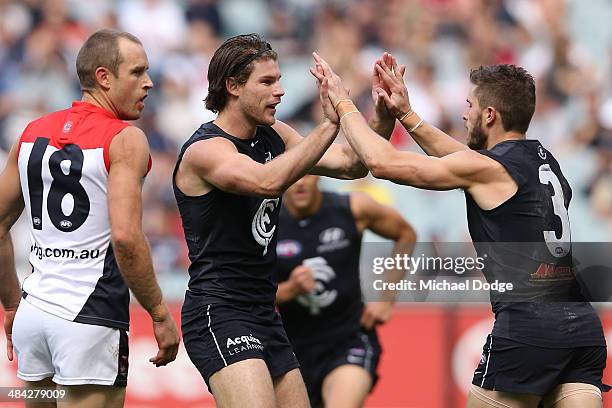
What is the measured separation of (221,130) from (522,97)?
1.71 m

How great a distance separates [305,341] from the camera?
8266mm

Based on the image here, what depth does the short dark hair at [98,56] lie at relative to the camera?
581 cm

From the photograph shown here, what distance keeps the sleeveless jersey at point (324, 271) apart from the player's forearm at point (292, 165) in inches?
106

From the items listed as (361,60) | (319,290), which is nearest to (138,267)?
(319,290)

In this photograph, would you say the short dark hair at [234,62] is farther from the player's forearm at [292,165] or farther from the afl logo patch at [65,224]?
the afl logo patch at [65,224]

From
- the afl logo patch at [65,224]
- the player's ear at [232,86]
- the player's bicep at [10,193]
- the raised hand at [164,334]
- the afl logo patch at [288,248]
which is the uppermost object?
the player's ear at [232,86]

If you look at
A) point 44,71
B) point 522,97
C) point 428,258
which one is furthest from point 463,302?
point 44,71

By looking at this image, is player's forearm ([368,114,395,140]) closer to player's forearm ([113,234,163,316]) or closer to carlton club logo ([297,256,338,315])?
player's forearm ([113,234,163,316])

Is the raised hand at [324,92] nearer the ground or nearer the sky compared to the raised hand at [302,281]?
nearer the sky

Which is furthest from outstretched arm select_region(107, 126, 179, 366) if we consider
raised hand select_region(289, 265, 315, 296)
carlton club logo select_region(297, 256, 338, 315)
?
carlton club logo select_region(297, 256, 338, 315)

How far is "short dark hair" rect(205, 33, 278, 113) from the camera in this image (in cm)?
606

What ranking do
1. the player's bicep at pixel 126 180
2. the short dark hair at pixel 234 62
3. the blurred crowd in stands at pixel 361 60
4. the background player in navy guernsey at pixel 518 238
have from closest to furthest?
the player's bicep at pixel 126 180, the background player in navy guernsey at pixel 518 238, the short dark hair at pixel 234 62, the blurred crowd in stands at pixel 361 60

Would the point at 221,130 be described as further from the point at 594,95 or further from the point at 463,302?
the point at 594,95

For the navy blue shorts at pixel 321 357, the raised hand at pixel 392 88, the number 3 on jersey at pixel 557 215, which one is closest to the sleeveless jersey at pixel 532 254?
the number 3 on jersey at pixel 557 215
